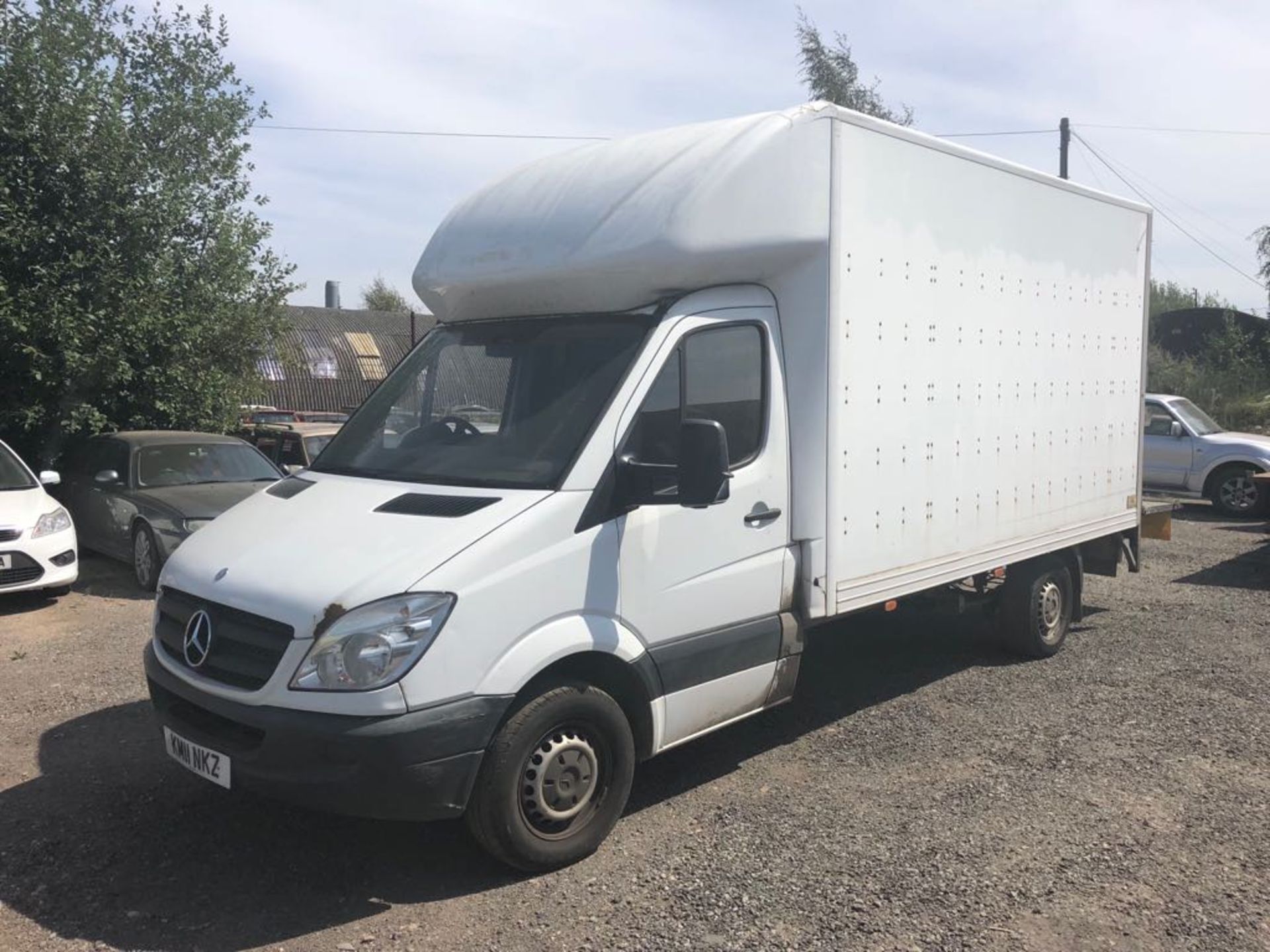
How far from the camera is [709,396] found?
15.4 feet

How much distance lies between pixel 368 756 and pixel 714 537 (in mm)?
1781

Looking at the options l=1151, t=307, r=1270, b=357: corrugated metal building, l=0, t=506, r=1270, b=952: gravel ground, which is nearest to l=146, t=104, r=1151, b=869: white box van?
l=0, t=506, r=1270, b=952: gravel ground

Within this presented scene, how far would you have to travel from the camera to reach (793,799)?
16.2 ft

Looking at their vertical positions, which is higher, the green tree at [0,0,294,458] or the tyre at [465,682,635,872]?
the green tree at [0,0,294,458]

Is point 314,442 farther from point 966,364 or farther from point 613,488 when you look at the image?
point 613,488

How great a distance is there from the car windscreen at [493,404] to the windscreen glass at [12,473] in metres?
5.86

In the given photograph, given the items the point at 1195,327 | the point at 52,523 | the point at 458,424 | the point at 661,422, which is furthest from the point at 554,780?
the point at 1195,327

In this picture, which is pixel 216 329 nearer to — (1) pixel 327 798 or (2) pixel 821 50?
(1) pixel 327 798

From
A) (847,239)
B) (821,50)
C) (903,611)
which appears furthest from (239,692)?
(821,50)

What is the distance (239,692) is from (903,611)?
4770 millimetres

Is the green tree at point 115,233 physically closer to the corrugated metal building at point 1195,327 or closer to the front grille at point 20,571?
the front grille at point 20,571

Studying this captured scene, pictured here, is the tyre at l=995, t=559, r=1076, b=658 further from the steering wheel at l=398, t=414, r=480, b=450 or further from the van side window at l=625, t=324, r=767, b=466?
the steering wheel at l=398, t=414, r=480, b=450

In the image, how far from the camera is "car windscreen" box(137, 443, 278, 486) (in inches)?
412

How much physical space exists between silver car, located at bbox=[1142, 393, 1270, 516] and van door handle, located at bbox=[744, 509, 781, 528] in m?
12.3
